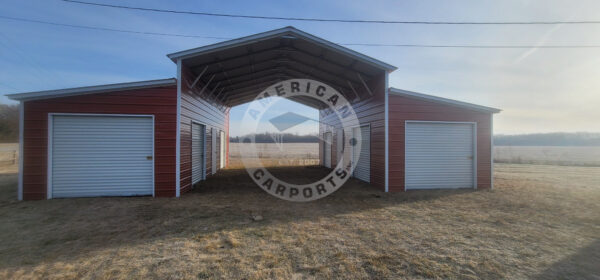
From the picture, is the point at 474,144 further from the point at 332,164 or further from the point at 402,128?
the point at 332,164

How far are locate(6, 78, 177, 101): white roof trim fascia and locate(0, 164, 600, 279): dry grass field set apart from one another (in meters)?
2.37

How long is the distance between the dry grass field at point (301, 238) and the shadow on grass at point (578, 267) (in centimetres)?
1

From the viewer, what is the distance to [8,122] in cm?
2606

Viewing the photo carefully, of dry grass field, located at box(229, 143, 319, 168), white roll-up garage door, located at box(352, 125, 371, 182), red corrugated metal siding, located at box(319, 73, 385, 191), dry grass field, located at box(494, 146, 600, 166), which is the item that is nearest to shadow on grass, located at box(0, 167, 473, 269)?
red corrugated metal siding, located at box(319, 73, 385, 191)

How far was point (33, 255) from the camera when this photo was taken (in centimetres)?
292

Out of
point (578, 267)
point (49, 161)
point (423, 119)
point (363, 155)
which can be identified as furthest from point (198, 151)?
point (578, 267)

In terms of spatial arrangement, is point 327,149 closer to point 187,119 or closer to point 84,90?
point 187,119

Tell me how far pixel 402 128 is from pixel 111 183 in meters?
7.73

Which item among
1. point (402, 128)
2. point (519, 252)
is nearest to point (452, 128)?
point (402, 128)

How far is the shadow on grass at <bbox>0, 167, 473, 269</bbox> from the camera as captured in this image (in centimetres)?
322

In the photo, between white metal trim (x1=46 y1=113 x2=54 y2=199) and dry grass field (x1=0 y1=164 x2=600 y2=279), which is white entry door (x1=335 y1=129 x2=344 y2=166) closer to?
dry grass field (x1=0 y1=164 x2=600 y2=279)

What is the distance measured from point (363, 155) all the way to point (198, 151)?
5.76m

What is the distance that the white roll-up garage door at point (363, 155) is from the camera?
817 cm

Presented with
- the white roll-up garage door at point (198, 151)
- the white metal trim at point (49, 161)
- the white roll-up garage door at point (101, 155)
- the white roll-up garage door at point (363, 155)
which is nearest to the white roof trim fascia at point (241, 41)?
the white roll-up garage door at point (101, 155)
